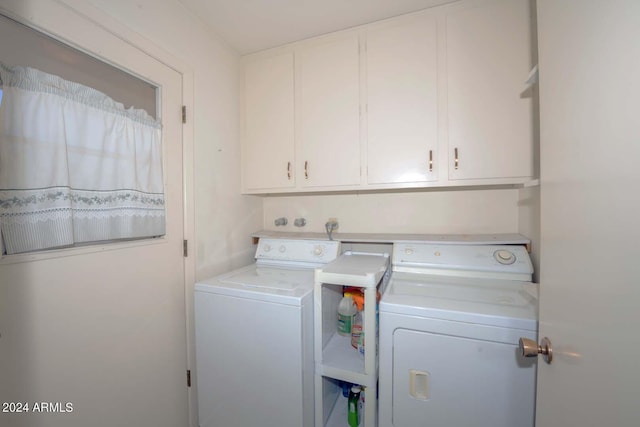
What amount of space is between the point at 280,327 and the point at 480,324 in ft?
2.78

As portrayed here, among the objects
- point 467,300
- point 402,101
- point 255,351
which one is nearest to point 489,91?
point 402,101

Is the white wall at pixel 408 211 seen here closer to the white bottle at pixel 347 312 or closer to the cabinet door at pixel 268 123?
the cabinet door at pixel 268 123

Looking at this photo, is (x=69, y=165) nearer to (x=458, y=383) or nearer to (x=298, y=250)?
(x=298, y=250)

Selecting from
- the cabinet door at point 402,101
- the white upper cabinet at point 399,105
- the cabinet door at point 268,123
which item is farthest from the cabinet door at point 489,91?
the cabinet door at point 268,123

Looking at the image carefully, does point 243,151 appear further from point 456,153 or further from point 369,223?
point 456,153

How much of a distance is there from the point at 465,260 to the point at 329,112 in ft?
4.17

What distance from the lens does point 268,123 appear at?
5.95ft

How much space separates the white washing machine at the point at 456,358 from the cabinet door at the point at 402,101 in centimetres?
74

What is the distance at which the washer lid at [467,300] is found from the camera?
3.00 ft

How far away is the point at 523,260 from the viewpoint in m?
1.30

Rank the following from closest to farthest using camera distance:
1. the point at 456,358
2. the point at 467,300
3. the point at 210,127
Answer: the point at 456,358 → the point at 467,300 → the point at 210,127

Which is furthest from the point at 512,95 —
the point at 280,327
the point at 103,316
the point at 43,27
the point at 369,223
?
the point at 103,316

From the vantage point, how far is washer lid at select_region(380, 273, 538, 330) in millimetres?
914

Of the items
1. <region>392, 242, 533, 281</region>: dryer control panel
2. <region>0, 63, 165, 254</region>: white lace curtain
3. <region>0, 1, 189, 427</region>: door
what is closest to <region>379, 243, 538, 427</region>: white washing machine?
<region>392, 242, 533, 281</region>: dryer control panel
